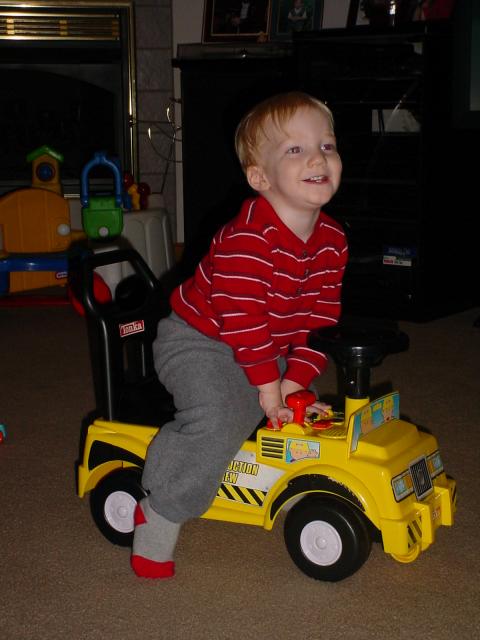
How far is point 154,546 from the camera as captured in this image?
1099 mm

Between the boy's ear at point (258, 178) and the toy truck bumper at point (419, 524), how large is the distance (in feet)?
1.47

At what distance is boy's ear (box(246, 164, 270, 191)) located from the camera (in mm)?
1120

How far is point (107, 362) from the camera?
46.8 inches

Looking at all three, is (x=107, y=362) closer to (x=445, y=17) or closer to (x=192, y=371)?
(x=192, y=371)

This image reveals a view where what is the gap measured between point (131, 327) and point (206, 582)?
376 millimetres

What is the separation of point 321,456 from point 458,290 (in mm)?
1668

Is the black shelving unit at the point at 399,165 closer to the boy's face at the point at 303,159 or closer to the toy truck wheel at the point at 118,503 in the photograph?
the boy's face at the point at 303,159

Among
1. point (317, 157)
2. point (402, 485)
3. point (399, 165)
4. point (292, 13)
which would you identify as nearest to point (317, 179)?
point (317, 157)

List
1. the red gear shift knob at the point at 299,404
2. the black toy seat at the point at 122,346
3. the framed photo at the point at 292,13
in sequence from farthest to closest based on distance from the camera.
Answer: the framed photo at the point at 292,13
the black toy seat at the point at 122,346
the red gear shift knob at the point at 299,404

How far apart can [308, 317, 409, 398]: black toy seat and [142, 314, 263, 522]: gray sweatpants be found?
0.41ft

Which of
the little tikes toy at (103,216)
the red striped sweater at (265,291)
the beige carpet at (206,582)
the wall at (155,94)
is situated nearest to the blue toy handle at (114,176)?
the little tikes toy at (103,216)

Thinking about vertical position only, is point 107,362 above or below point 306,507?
above

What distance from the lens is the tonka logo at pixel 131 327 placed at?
48.1 inches

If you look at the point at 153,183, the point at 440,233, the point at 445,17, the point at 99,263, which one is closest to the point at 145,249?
the point at 153,183
